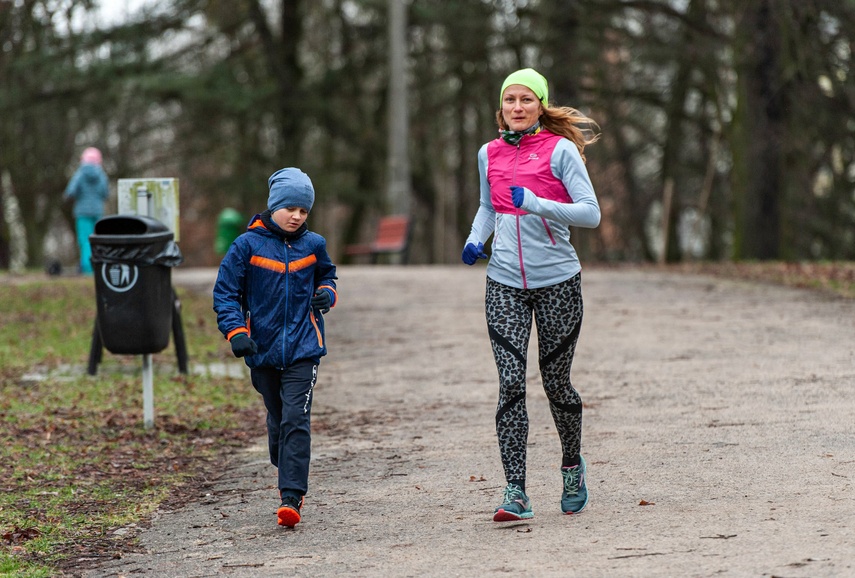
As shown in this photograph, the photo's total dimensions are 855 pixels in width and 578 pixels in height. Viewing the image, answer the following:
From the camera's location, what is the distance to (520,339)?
5535 mm

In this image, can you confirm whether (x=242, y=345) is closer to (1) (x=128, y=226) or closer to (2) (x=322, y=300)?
(2) (x=322, y=300)

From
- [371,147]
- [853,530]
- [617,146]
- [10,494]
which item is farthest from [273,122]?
[853,530]

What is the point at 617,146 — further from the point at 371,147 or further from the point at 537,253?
the point at 537,253

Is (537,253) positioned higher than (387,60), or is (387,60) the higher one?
(387,60)

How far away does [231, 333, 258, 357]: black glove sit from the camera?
18.2 feet

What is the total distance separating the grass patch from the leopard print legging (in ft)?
5.29

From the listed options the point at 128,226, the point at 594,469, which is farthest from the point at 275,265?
the point at 128,226

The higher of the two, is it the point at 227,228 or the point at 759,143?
the point at 759,143

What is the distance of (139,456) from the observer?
7762mm

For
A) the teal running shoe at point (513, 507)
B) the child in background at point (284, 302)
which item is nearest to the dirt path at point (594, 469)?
the teal running shoe at point (513, 507)

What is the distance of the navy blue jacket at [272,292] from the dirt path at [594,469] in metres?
0.76

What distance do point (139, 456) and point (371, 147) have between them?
78.5ft

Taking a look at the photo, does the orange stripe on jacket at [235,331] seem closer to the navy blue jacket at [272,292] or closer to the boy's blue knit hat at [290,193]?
the navy blue jacket at [272,292]

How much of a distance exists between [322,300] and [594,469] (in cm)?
168
